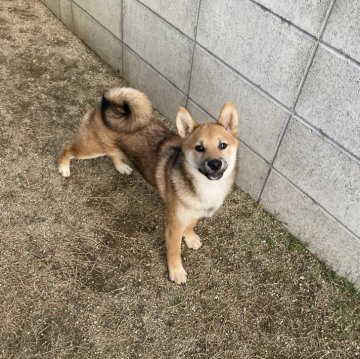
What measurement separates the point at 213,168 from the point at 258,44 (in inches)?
47.7

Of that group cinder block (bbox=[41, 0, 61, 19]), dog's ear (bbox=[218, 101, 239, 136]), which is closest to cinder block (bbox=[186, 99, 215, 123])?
dog's ear (bbox=[218, 101, 239, 136])

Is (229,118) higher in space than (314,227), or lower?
higher

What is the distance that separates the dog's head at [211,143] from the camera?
2.69 meters

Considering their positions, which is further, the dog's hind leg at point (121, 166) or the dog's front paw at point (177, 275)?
the dog's hind leg at point (121, 166)

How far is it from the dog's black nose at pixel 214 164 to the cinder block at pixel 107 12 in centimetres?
289

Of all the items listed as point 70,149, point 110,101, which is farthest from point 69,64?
point 110,101

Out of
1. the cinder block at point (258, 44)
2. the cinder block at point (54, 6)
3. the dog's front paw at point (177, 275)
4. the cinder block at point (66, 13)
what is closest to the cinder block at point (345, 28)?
the cinder block at point (258, 44)

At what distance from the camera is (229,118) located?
112 inches

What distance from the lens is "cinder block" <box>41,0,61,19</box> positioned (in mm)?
→ 5891

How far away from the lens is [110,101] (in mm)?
3283

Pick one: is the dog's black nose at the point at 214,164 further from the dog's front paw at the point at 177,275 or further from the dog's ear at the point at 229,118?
the dog's front paw at the point at 177,275

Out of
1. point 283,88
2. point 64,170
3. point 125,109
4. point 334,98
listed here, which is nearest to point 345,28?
point 334,98

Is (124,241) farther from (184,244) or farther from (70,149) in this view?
(70,149)

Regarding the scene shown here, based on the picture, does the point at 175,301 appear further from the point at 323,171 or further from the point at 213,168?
the point at 323,171
